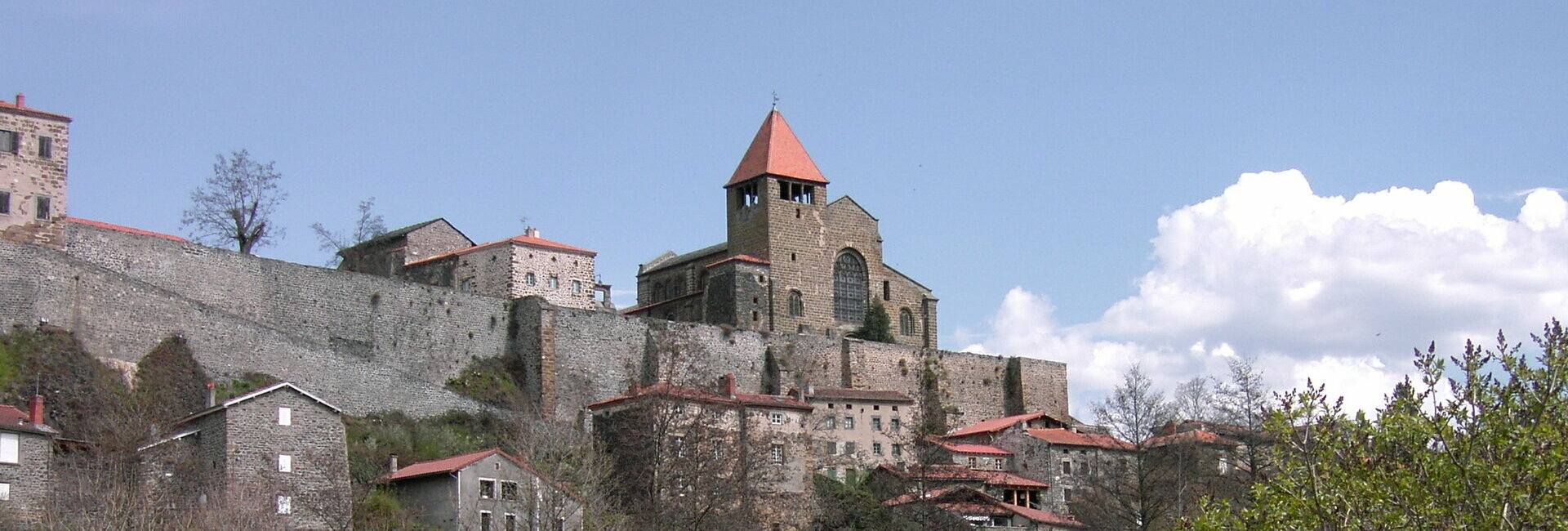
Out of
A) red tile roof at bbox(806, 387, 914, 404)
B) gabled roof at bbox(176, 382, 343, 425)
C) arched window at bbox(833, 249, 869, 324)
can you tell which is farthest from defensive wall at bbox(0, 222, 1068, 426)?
arched window at bbox(833, 249, 869, 324)

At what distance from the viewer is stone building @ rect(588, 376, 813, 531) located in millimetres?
Answer: 52438

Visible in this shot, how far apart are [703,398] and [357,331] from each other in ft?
36.2

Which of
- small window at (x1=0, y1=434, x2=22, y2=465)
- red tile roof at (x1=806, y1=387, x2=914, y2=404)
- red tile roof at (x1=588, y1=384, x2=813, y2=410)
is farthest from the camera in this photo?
red tile roof at (x1=806, y1=387, x2=914, y2=404)

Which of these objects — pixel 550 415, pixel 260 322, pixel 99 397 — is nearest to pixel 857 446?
pixel 550 415

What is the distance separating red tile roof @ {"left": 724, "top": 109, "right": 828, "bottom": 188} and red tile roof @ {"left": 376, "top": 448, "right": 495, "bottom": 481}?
30.9 metres

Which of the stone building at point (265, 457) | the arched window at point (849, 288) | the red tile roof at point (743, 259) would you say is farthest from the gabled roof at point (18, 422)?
the arched window at point (849, 288)

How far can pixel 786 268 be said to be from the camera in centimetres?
7531

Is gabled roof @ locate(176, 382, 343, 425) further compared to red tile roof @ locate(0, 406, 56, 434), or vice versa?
gabled roof @ locate(176, 382, 343, 425)

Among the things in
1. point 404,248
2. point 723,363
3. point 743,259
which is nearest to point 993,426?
point 723,363

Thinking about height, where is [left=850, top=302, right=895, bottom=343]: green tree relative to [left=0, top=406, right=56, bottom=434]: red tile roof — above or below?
above

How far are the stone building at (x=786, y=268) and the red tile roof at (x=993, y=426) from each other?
6445 millimetres

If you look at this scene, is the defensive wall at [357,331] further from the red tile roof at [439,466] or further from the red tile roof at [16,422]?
the red tile roof at [439,466]

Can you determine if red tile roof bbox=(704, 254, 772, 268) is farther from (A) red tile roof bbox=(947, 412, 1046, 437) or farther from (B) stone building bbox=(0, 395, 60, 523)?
(B) stone building bbox=(0, 395, 60, 523)

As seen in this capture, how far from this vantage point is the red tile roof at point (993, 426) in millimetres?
69438
